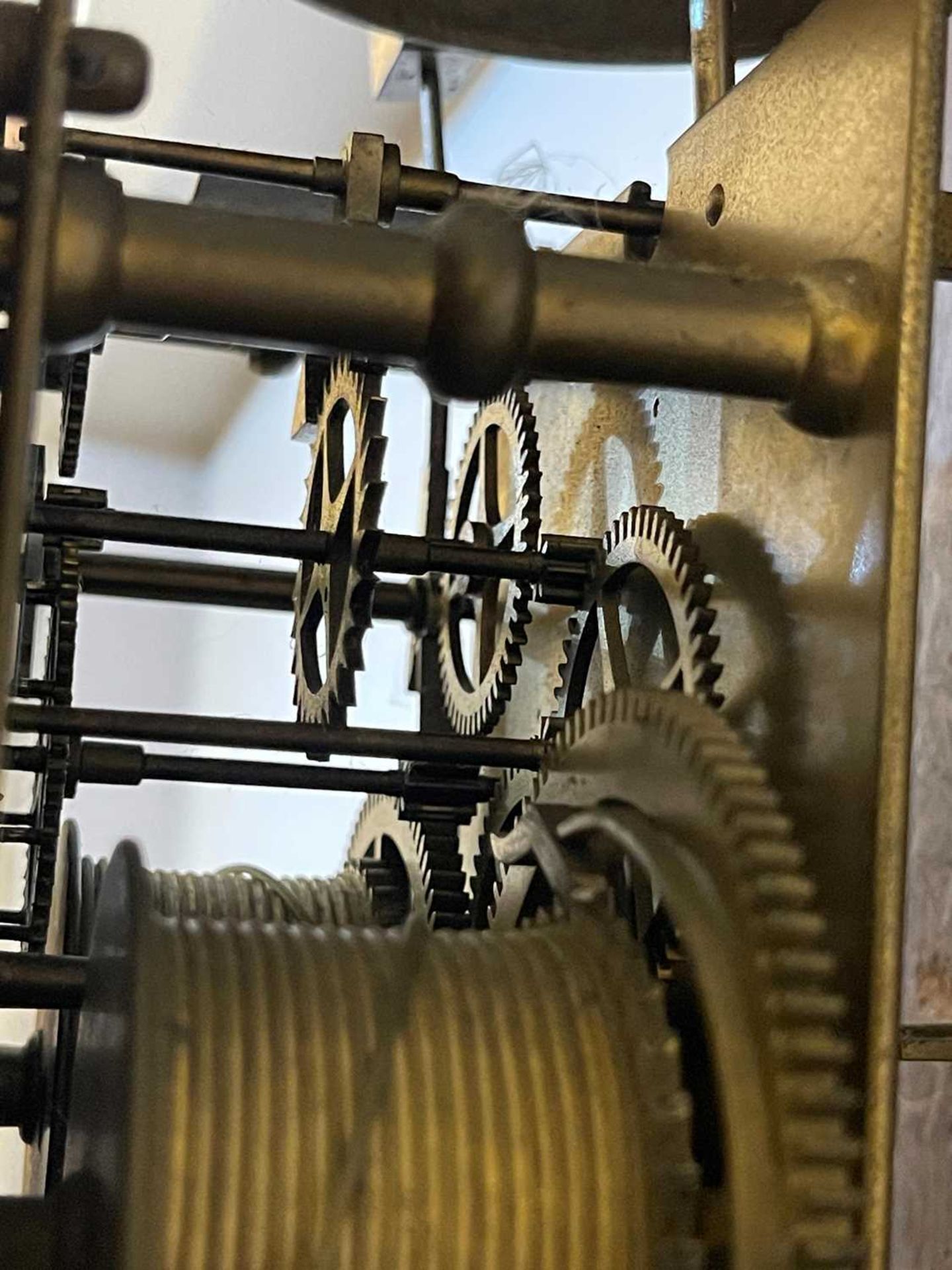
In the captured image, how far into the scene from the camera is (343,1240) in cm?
61

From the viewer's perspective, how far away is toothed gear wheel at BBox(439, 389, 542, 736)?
1075 millimetres

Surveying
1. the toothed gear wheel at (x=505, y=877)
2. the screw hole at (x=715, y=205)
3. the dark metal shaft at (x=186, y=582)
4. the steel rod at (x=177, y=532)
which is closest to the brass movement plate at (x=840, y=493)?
the screw hole at (x=715, y=205)

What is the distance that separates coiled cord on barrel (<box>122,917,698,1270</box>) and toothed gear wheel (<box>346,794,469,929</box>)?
29cm

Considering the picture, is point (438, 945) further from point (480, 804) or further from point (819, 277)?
point (480, 804)

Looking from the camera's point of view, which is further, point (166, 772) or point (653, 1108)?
point (166, 772)

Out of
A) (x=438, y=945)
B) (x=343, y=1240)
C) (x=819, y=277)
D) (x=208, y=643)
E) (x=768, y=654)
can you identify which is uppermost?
(x=208, y=643)

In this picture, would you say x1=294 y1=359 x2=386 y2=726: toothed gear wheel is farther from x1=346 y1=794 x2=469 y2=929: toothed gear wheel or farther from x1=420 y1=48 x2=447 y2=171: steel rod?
x1=420 y1=48 x2=447 y2=171: steel rod

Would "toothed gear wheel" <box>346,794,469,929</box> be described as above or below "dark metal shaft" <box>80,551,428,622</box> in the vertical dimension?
below

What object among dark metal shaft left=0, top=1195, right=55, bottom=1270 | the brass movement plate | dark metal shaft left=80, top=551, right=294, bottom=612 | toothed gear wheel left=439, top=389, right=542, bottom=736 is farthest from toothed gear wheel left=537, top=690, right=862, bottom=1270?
dark metal shaft left=80, top=551, right=294, bottom=612

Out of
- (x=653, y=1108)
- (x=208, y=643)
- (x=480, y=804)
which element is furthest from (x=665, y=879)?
(x=208, y=643)

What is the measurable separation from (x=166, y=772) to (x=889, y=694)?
0.54 m

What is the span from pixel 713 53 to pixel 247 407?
5.71 ft

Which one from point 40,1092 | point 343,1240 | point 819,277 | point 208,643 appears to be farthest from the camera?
point 208,643

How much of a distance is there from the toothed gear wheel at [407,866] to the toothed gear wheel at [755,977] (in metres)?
0.32
